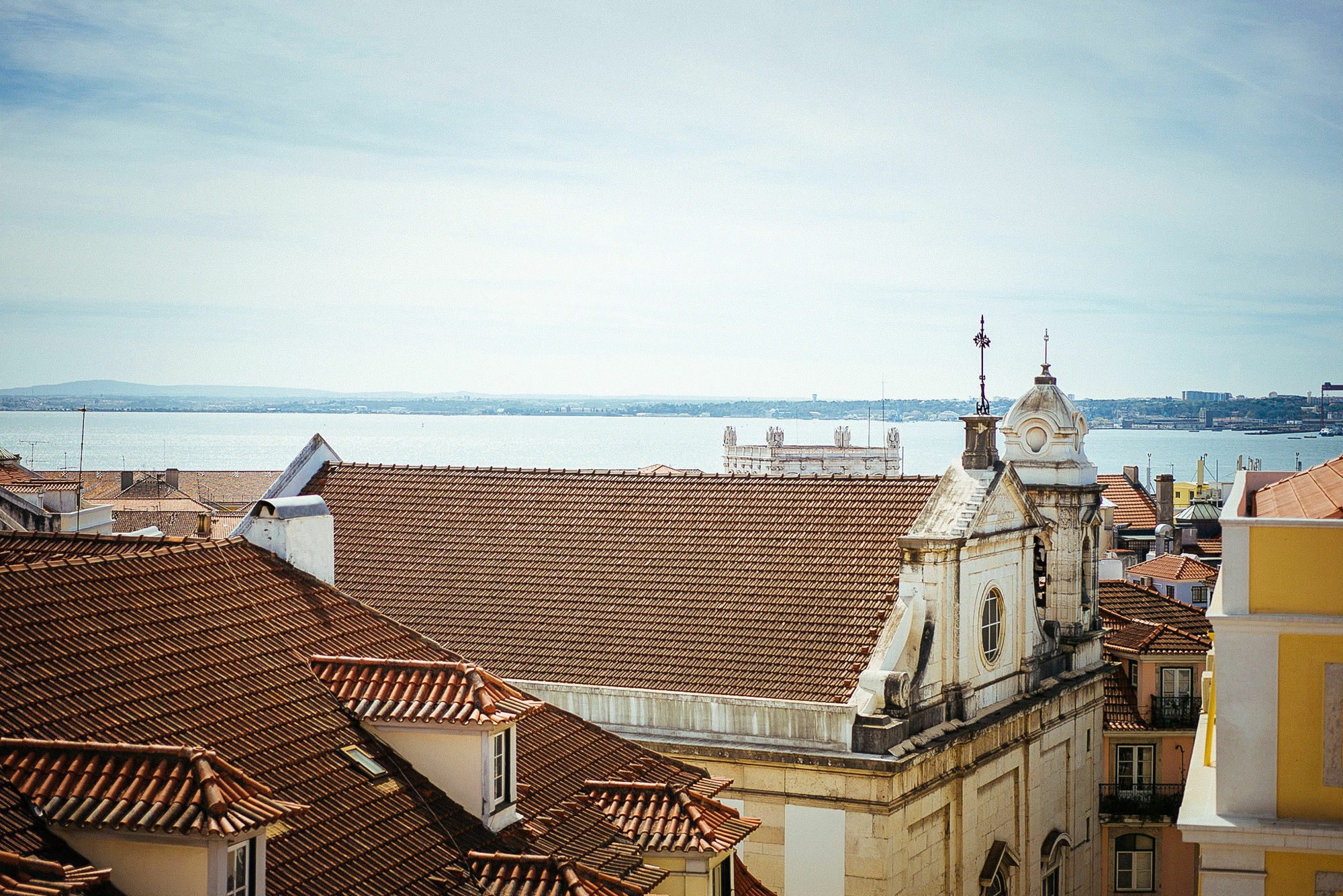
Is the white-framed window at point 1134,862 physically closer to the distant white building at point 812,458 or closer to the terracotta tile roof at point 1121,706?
the terracotta tile roof at point 1121,706

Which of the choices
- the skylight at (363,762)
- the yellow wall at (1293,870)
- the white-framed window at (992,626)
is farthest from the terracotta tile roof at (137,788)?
the white-framed window at (992,626)

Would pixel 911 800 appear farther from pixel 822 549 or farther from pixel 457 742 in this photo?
pixel 457 742

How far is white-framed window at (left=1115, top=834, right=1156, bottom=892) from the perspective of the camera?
41.5 m

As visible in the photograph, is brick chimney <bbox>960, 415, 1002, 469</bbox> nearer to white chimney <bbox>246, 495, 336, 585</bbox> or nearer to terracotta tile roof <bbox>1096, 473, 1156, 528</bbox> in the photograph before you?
white chimney <bbox>246, 495, 336, 585</bbox>

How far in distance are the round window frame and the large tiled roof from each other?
94.2 inches

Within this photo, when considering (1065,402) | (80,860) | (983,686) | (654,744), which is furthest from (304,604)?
(1065,402)

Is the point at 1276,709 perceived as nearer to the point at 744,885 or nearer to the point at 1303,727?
the point at 1303,727

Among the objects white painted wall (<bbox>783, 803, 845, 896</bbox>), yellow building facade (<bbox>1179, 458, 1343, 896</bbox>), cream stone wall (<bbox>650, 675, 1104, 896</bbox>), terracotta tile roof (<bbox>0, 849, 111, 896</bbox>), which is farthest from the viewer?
white painted wall (<bbox>783, 803, 845, 896</bbox>)

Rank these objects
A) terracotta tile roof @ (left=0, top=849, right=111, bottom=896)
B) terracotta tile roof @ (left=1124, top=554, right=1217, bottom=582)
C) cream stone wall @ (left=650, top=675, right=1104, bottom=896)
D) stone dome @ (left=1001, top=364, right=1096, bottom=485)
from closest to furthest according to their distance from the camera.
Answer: terracotta tile roof @ (left=0, top=849, right=111, bottom=896), cream stone wall @ (left=650, top=675, right=1104, bottom=896), stone dome @ (left=1001, top=364, right=1096, bottom=485), terracotta tile roof @ (left=1124, top=554, right=1217, bottom=582)

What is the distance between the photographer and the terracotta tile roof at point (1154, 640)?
41.8m

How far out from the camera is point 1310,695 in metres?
12.9

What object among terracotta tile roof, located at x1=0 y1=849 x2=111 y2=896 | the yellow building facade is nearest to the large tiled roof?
the yellow building facade

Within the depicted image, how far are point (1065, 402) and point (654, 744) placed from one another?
16.5m

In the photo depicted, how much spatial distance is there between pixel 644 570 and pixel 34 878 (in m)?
17.7
